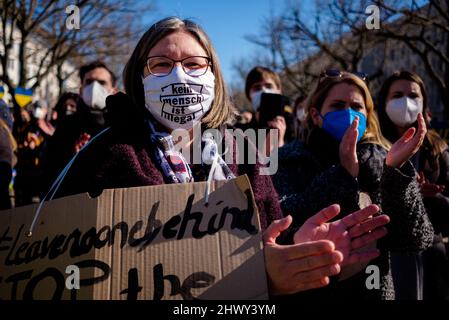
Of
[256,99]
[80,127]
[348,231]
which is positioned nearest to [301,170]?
[348,231]

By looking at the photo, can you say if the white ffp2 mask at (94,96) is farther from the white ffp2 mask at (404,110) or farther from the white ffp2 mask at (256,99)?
the white ffp2 mask at (404,110)

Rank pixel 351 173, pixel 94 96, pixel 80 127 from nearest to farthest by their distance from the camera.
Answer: pixel 351 173 → pixel 80 127 → pixel 94 96

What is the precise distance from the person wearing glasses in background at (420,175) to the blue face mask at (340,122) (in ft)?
2.38

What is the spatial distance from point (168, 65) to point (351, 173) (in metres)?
0.84

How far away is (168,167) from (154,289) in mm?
472

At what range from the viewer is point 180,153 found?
1.60 metres

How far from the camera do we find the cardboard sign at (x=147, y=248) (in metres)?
1.17

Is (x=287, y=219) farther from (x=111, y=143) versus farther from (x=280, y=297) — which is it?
(x=111, y=143)

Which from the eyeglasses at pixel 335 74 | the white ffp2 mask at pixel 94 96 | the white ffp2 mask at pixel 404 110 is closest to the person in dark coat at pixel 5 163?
the white ffp2 mask at pixel 94 96

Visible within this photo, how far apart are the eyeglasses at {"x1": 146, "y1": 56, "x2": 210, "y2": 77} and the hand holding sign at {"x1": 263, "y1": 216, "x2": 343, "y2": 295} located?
0.68 m

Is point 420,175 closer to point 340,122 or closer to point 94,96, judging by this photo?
point 340,122
